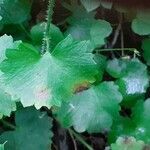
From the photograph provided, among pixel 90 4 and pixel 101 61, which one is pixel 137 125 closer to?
pixel 101 61

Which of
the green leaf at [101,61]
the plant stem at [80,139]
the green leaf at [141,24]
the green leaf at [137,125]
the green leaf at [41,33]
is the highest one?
the green leaf at [41,33]

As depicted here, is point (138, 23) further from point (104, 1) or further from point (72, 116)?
point (72, 116)

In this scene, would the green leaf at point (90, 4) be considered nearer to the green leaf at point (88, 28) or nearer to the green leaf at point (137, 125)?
the green leaf at point (88, 28)

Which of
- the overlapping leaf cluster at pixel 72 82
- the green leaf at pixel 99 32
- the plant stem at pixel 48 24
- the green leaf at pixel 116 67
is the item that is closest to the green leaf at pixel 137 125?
the overlapping leaf cluster at pixel 72 82

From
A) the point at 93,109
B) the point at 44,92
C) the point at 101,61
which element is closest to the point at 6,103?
the point at 44,92

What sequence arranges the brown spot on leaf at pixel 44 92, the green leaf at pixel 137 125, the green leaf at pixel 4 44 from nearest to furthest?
1. the brown spot on leaf at pixel 44 92
2. the green leaf at pixel 4 44
3. the green leaf at pixel 137 125

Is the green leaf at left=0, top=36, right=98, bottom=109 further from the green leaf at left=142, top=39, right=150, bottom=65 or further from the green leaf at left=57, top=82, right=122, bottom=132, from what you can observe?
the green leaf at left=142, top=39, right=150, bottom=65

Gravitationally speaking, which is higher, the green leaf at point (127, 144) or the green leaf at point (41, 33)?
the green leaf at point (41, 33)

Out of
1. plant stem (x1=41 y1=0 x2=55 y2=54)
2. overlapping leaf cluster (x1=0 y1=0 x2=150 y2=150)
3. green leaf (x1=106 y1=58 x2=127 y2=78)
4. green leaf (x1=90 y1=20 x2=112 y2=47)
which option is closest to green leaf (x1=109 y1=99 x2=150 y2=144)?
overlapping leaf cluster (x1=0 y1=0 x2=150 y2=150)
